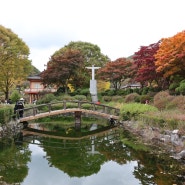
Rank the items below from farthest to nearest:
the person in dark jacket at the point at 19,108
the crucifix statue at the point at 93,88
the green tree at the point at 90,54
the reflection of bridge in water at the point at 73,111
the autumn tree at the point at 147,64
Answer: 1. the green tree at the point at 90,54
2. the crucifix statue at the point at 93,88
3. the autumn tree at the point at 147,64
4. the reflection of bridge in water at the point at 73,111
5. the person in dark jacket at the point at 19,108

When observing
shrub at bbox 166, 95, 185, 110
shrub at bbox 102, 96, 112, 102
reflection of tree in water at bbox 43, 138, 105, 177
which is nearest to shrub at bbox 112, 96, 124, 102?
shrub at bbox 102, 96, 112, 102

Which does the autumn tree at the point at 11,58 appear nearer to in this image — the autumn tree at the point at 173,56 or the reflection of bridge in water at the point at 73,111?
the reflection of bridge in water at the point at 73,111

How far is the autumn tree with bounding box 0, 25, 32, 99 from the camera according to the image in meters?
31.7

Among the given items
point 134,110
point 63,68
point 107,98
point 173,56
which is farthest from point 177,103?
point 63,68

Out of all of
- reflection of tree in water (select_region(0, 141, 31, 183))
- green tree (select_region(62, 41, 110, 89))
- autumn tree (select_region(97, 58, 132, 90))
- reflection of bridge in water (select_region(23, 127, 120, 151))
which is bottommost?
reflection of bridge in water (select_region(23, 127, 120, 151))

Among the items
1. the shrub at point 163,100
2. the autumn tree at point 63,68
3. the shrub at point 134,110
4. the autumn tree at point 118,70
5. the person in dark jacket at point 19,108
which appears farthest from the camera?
the autumn tree at point 118,70

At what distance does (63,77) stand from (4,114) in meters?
16.8

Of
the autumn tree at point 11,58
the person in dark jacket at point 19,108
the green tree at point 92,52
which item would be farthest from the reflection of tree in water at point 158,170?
the green tree at point 92,52

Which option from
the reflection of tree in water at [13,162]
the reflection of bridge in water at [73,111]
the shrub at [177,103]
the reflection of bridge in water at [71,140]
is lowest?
the reflection of bridge in water at [71,140]

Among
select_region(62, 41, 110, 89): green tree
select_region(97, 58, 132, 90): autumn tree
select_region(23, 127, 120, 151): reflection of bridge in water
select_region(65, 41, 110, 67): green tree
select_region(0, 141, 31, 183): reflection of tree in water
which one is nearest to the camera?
select_region(0, 141, 31, 183): reflection of tree in water

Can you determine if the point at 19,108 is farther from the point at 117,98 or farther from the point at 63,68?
the point at 117,98

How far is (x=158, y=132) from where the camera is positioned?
16188 mm

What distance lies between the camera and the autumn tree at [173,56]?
23.4m

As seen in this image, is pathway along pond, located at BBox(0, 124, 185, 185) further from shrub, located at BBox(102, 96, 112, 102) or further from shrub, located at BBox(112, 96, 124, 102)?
shrub, located at BBox(102, 96, 112, 102)
